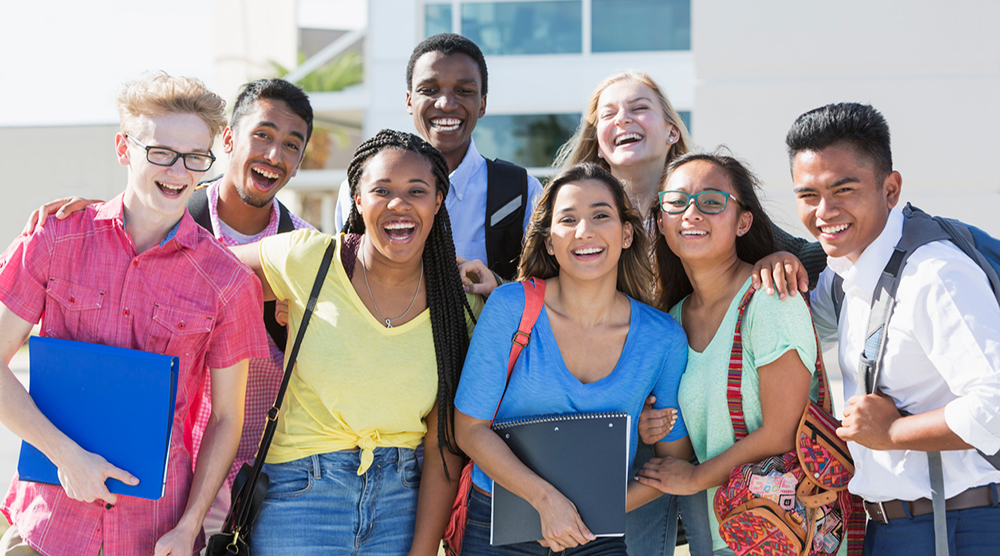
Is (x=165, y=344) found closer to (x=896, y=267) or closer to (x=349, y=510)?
(x=349, y=510)

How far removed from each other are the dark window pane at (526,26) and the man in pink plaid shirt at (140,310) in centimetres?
1059

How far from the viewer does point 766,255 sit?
311 centimetres

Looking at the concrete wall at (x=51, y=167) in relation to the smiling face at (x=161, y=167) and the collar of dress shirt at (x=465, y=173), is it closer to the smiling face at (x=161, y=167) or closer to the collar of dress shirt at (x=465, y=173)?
the collar of dress shirt at (x=465, y=173)

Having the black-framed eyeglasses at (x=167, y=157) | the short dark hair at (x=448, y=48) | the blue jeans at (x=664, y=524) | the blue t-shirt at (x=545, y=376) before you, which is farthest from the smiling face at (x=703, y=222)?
the black-framed eyeglasses at (x=167, y=157)

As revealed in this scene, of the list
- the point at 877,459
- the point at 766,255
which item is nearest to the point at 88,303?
the point at 766,255

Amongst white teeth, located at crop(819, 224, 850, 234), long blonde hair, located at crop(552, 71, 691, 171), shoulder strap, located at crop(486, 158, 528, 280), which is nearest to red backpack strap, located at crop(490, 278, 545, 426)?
shoulder strap, located at crop(486, 158, 528, 280)

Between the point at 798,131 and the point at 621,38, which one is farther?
the point at 621,38

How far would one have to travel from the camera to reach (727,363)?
280cm

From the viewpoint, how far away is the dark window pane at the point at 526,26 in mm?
12414

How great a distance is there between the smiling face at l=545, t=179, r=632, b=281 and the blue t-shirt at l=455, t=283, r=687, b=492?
0.79 ft

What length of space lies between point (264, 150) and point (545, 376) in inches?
76.7

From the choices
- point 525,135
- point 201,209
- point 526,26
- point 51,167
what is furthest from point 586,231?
point 51,167

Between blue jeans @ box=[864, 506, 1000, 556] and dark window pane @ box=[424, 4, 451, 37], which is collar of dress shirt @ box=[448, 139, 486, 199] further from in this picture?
dark window pane @ box=[424, 4, 451, 37]

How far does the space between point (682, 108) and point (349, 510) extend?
10797mm
